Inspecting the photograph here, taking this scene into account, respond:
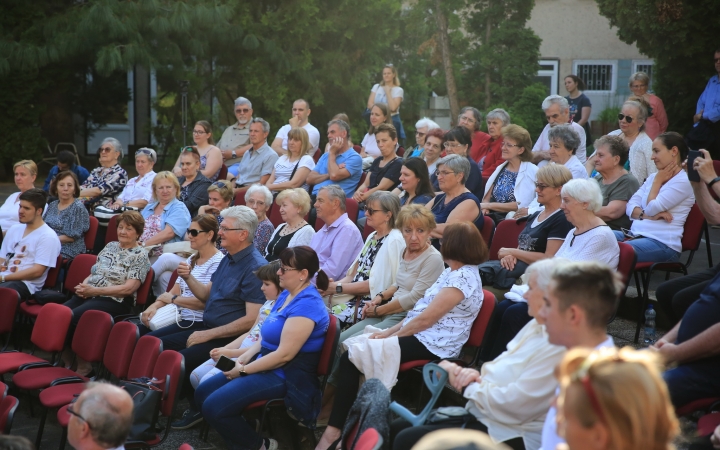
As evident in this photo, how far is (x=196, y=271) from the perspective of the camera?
5.62 metres

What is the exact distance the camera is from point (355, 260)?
5.53 metres

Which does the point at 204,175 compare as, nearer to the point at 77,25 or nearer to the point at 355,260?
the point at 355,260

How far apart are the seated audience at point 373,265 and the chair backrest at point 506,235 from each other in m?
0.88

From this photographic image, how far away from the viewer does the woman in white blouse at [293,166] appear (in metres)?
8.11

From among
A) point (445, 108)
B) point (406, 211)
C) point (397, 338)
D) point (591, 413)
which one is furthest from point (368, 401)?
point (445, 108)

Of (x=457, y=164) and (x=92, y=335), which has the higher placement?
(x=457, y=164)

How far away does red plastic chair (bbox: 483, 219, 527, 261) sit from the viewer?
5.68 metres

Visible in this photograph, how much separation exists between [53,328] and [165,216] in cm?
188

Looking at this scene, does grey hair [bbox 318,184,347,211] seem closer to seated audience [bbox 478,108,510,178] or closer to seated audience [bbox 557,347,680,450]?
seated audience [bbox 478,108,510,178]

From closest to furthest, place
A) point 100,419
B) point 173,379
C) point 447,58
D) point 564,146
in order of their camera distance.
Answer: point 100,419 → point 173,379 → point 564,146 → point 447,58

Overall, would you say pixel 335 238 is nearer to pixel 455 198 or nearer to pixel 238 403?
pixel 455 198

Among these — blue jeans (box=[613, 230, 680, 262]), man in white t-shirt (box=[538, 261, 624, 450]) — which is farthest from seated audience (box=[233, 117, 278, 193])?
man in white t-shirt (box=[538, 261, 624, 450])

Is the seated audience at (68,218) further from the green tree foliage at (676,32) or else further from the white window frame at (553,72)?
the white window frame at (553,72)

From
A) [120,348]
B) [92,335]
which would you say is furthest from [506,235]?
[92,335]
